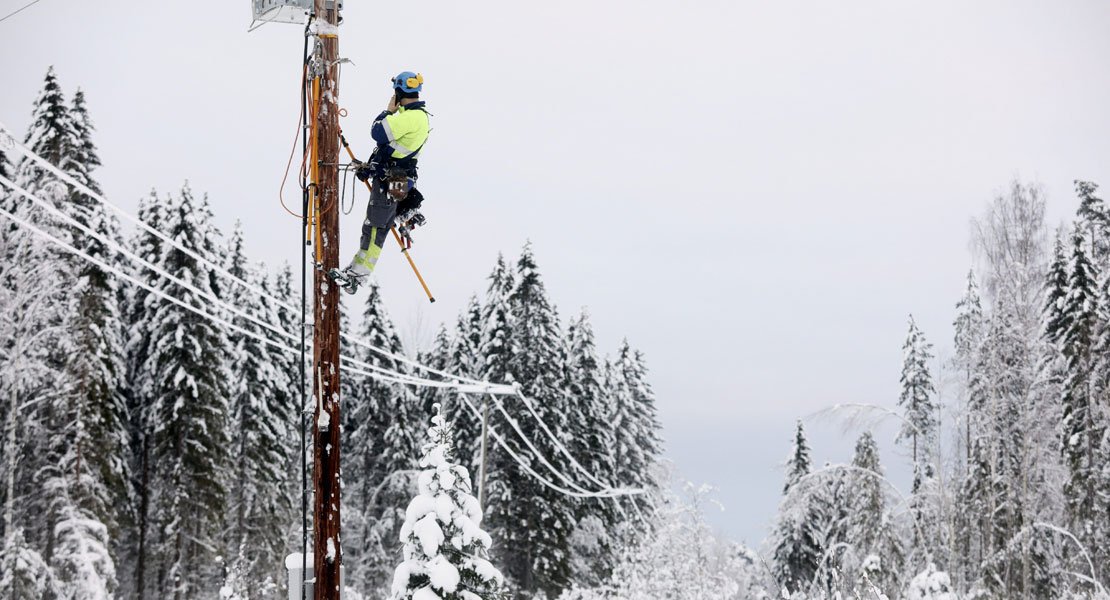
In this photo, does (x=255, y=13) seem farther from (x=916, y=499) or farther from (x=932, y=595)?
(x=916, y=499)

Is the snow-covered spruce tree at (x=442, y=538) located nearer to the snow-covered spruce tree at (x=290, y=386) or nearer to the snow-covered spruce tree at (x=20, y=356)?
the snow-covered spruce tree at (x=20, y=356)

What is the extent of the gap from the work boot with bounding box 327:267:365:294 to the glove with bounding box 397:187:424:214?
3.45 ft

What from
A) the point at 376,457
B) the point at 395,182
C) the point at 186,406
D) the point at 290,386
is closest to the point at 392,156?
the point at 395,182

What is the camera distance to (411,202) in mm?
8461

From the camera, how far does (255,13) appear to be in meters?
7.45

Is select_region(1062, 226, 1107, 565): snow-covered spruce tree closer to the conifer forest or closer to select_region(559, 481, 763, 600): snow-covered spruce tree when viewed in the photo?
the conifer forest

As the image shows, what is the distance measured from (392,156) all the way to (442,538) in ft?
20.5

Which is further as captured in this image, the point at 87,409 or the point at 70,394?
the point at 87,409

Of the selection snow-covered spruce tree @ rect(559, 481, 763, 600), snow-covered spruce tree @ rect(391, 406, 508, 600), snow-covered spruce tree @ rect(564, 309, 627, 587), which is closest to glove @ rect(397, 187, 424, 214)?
snow-covered spruce tree @ rect(391, 406, 508, 600)

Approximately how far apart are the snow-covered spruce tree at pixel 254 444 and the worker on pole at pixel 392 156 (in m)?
27.4

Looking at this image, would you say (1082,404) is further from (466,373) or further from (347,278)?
(347,278)

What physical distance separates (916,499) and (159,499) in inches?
957

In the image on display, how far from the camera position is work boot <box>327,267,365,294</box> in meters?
6.96

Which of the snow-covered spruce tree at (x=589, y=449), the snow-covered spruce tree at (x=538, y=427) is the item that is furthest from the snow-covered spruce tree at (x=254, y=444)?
the snow-covered spruce tree at (x=589, y=449)
